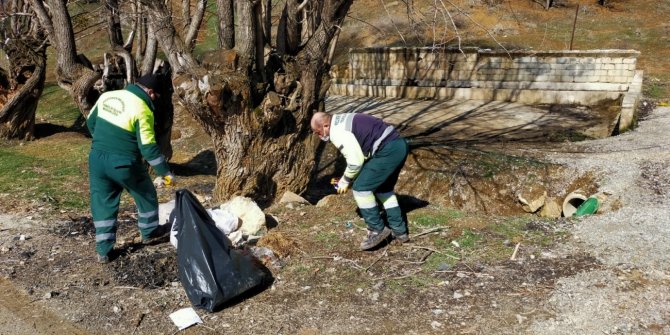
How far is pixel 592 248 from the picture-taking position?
5.23 m

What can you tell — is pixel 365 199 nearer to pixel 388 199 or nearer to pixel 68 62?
pixel 388 199

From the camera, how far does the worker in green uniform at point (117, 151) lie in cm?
508

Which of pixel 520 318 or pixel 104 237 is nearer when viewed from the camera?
pixel 520 318

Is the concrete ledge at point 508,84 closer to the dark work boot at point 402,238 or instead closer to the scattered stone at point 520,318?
the dark work boot at point 402,238

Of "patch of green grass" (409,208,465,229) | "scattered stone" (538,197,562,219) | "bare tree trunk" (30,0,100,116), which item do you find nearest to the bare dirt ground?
"patch of green grass" (409,208,465,229)

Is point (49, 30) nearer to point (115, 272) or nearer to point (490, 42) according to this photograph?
point (115, 272)

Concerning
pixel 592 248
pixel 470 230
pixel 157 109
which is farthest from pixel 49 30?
pixel 592 248

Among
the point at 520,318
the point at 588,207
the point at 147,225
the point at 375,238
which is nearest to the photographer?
the point at 520,318

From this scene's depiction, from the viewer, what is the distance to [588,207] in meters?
6.81

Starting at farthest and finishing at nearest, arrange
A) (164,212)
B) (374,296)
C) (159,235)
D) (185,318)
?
(164,212)
(159,235)
(374,296)
(185,318)

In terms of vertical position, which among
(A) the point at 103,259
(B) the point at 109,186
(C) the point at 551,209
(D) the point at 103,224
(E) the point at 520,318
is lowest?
(C) the point at 551,209

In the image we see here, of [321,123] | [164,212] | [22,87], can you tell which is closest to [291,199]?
[164,212]

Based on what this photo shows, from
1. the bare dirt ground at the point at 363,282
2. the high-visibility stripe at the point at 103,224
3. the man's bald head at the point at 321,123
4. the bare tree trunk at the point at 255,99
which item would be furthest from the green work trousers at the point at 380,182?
the high-visibility stripe at the point at 103,224

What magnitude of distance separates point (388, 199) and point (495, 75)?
32.7 feet
